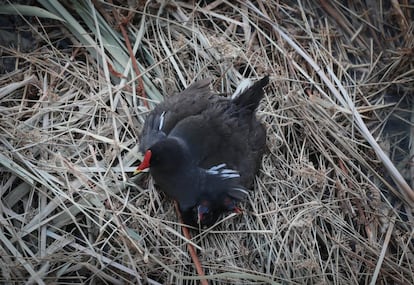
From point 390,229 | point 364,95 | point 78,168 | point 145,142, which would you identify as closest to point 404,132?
point 364,95

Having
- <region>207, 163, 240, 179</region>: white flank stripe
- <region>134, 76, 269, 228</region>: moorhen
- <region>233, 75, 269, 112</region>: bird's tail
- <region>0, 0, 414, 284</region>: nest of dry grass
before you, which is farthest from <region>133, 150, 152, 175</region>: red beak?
<region>233, 75, 269, 112</region>: bird's tail

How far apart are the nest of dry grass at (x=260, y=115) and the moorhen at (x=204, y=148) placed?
145 millimetres

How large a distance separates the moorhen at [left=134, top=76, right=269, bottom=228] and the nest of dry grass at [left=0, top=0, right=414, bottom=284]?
0.15 m

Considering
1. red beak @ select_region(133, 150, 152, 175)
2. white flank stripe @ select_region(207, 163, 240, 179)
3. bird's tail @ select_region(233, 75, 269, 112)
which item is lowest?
white flank stripe @ select_region(207, 163, 240, 179)

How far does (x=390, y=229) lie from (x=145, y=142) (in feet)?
4.71

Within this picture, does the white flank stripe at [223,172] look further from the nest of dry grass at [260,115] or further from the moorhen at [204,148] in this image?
the nest of dry grass at [260,115]

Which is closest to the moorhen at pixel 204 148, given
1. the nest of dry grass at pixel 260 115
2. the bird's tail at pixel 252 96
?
the bird's tail at pixel 252 96

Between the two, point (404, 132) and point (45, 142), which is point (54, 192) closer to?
point (45, 142)

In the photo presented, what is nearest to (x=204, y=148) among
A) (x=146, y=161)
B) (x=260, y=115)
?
(x=146, y=161)

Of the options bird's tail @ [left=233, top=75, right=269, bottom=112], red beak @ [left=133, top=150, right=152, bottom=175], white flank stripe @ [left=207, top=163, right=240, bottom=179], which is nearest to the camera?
red beak @ [left=133, top=150, right=152, bottom=175]

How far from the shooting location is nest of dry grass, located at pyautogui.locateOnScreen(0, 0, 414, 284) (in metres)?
3.24

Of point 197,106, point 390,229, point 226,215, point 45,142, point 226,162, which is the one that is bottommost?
point 390,229

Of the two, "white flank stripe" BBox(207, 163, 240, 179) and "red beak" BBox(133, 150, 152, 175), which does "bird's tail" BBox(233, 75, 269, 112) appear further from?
"red beak" BBox(133, 150, 152, 175)

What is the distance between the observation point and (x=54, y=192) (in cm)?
323
